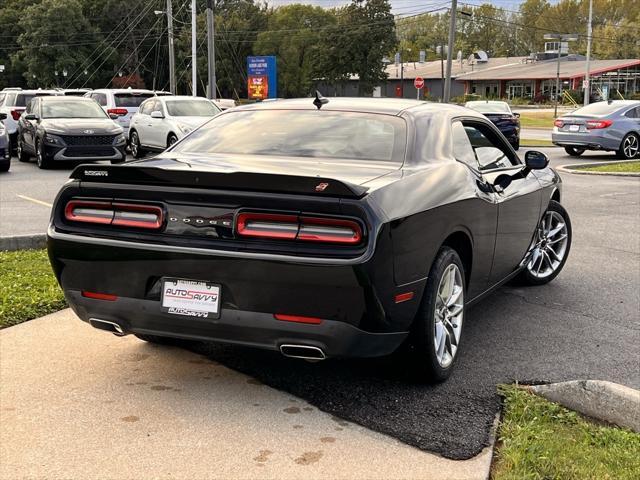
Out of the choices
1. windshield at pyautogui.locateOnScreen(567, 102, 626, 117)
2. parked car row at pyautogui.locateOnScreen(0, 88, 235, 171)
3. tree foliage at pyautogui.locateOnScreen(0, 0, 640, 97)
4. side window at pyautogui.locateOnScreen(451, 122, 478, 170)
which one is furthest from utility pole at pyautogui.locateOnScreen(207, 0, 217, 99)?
tree foliage at pyautogui.locateOnScreen(0, 0, 640, 97)

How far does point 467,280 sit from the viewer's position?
5059 mm

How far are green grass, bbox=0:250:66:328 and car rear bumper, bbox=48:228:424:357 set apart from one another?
1917 mm

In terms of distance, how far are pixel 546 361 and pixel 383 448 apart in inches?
69.1

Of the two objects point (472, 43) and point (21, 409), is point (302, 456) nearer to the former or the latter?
point (21, 409)

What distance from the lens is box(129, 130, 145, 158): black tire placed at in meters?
21.2

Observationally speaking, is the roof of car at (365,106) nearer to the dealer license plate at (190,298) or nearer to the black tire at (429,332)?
the black tire at (429,332)

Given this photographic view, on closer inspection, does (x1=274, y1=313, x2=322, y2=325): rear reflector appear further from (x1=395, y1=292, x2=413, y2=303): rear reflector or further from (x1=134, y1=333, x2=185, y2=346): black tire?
(x1=134, y1=333, x2=185, y2=346): black tire

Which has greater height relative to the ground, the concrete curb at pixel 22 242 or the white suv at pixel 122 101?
the white suv at pixel 122 101

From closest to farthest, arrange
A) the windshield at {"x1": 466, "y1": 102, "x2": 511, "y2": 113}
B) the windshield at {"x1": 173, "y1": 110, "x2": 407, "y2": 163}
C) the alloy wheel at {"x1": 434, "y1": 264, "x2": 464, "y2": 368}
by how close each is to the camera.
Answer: the alloy wheel at {"x1": 434, "y1": 264, "x2": 464, "y2": 368}, the windshield at {"x1": 173, "y1": 110, "x2": 407, "y2": 163}, the windshield at {"x1": 466, "y1": 102, "x2": 511, "y2": 113}

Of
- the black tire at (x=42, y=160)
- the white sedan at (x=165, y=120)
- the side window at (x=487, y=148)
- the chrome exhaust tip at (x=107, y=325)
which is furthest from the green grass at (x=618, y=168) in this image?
the chrome exhaust tip at (x=107, y=325)

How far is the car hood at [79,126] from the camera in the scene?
17.7m

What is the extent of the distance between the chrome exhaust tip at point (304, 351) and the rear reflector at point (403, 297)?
0.46 m

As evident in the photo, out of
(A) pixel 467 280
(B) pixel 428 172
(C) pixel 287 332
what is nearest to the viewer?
(C) pixel 287 332

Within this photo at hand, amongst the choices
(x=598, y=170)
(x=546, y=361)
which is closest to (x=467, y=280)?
(x=546, y=361)
